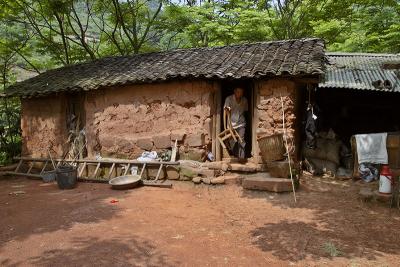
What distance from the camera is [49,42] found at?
17.2 m

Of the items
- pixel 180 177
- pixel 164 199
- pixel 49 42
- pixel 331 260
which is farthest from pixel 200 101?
pixel 49 42

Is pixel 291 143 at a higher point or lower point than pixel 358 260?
higher

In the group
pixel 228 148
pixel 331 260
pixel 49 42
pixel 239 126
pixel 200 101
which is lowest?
pixel 331 260

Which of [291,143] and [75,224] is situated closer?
[75,224]

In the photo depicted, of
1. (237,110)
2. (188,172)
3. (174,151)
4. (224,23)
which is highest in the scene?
(224,23)

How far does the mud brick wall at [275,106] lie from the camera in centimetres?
757

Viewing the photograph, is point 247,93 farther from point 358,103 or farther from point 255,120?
point 358,103

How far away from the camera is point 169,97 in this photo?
28.7ft

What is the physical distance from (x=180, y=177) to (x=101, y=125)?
2.97 meters

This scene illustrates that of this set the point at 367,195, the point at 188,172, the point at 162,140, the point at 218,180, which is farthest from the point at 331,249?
the point at 162,140

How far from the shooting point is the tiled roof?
7.56 meters

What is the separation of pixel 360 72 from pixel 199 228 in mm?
7042

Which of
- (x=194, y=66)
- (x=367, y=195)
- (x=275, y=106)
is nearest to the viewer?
(x=367, y=195)

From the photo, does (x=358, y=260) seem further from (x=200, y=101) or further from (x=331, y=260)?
(x=200, y=101)
